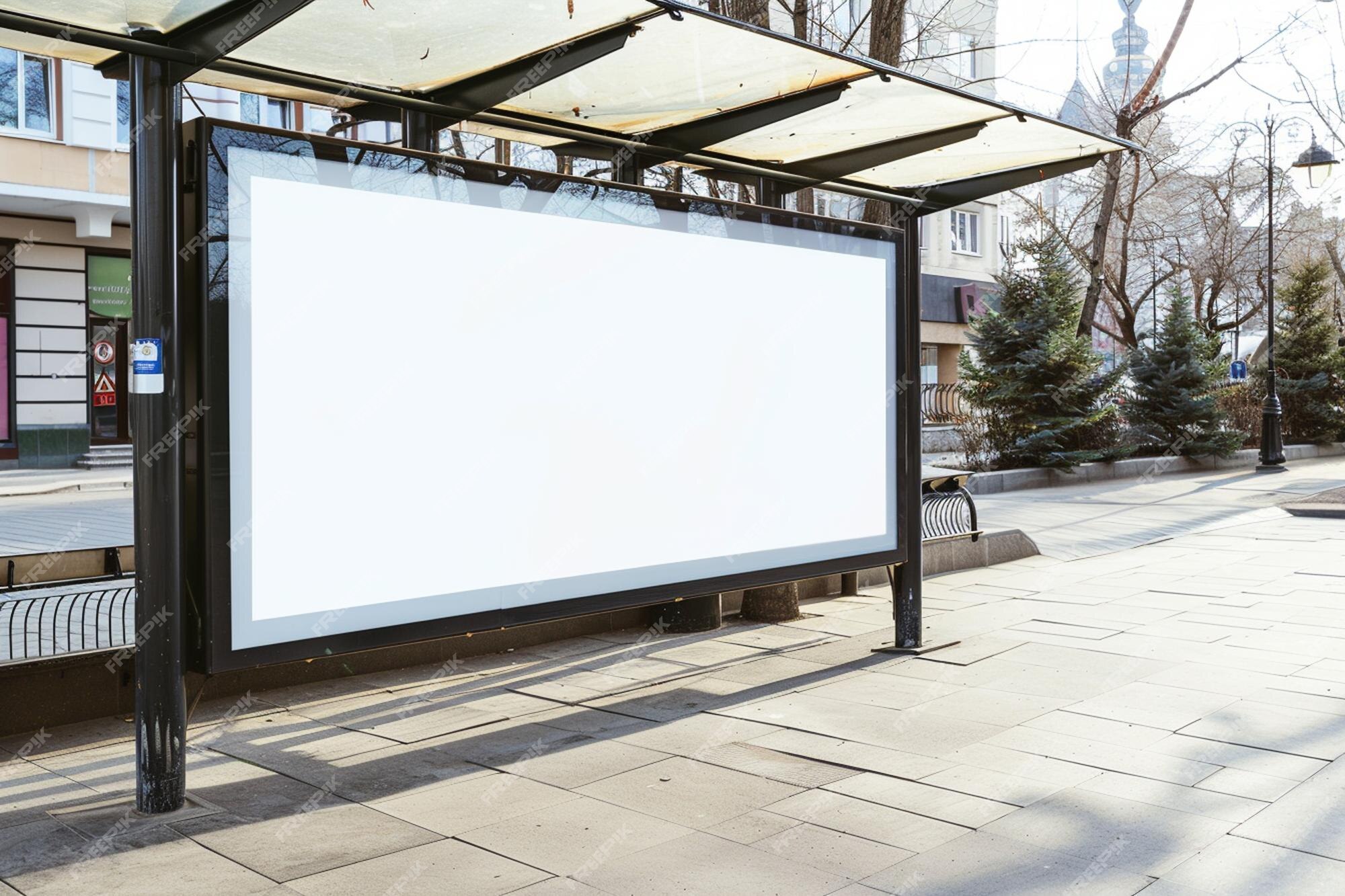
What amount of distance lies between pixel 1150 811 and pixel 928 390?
27.5m

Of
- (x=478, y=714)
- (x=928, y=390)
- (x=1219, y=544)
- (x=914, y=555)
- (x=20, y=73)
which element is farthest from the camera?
(x=928, y=390)

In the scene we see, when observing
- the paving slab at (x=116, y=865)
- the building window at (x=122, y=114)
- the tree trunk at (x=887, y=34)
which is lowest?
the paving slab at (x=116, y=865)

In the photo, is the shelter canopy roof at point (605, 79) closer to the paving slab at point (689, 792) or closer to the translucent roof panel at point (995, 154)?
the translucent roof panel at point (995, 154)

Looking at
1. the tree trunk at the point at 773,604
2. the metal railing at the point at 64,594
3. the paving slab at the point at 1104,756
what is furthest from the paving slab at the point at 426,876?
the tree trunk at the point at 773,604

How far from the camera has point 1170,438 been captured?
2375 centimetres

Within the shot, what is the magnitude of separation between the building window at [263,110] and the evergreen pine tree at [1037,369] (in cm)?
1311

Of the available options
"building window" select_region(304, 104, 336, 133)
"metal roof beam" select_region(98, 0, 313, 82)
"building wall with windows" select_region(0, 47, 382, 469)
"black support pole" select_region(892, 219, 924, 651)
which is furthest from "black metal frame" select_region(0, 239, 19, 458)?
"metal roof beam" select_region(98, 0, 313, 82)

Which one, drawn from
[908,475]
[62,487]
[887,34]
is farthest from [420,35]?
[62,487]

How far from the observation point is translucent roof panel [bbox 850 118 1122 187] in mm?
6723

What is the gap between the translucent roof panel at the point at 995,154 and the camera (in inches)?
265

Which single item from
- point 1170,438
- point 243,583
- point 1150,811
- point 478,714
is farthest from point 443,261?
point 1170,438

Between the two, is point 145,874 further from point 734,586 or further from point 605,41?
point 605,41

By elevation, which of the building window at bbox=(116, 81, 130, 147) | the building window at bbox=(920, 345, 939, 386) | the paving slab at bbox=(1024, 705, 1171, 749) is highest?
the building window at bbox=(116, 81, 130, 147)

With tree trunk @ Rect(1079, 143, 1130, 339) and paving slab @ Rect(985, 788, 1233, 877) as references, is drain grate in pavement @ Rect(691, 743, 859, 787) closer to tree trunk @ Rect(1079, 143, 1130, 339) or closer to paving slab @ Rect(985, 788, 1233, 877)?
paving slab @ Rect(985, 788, 1233, 877)
